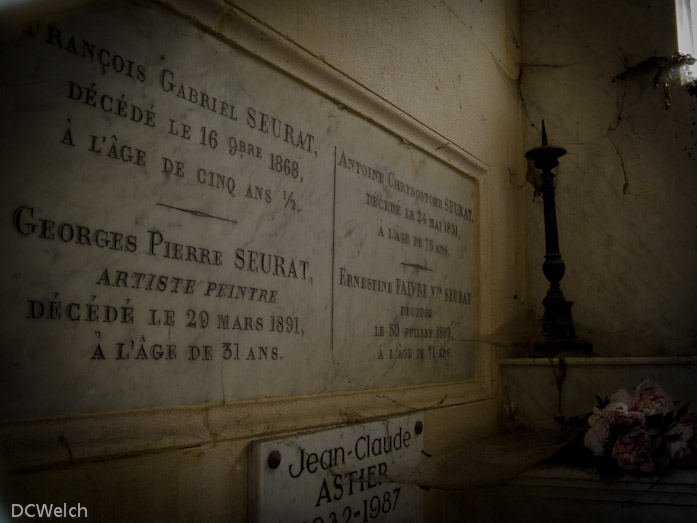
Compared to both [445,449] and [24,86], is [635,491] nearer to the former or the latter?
[445,449]

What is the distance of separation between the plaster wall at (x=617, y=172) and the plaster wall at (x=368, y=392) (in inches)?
10.4

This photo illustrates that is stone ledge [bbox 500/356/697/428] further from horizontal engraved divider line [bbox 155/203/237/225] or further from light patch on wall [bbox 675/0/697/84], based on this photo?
light patch on wall [bbox 675/0/697/84]

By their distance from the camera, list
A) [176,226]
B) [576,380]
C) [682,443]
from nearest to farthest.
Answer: [176,226] → [682,443] → [576,380]

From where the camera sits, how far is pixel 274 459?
162 centimetres

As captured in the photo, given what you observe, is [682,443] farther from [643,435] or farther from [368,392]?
[368,392]

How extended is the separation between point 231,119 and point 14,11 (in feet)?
2.00

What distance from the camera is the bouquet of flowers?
2.16m

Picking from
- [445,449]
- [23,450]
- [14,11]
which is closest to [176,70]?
[14,11]

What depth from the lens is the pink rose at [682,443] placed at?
7.02ft

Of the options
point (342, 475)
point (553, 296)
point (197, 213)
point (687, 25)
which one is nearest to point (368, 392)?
point (342, 475)

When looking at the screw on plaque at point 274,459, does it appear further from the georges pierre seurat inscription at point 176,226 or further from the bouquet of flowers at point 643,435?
the bouquet of flowers at point 643,435

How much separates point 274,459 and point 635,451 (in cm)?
146

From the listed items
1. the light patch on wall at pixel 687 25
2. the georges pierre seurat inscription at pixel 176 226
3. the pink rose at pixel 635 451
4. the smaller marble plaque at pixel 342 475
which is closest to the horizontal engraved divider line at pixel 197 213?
the georges pierre seurat inscription at pixel 176 226

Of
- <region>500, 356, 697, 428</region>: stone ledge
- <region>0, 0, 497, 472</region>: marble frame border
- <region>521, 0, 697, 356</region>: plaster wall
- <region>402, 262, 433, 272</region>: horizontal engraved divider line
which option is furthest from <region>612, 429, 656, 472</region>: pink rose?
<region>521, 0, 697, 356</region>: plaster wall
